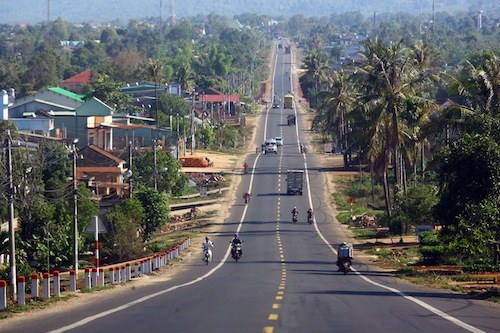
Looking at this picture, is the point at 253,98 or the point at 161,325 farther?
the point at 253,98

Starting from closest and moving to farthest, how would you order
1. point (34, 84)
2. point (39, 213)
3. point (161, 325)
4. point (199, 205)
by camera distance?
point (161, 325)
point (39, 213)
point (199, 205)
point (34, 84)

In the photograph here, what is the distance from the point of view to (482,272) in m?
40.8

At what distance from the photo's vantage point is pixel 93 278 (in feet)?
117

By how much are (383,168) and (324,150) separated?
2216 inches

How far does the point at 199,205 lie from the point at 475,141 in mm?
46851

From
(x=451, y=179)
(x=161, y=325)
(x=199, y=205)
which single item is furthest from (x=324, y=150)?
(x=161, y=325)

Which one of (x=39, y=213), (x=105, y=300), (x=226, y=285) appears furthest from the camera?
(x=39, y=213)

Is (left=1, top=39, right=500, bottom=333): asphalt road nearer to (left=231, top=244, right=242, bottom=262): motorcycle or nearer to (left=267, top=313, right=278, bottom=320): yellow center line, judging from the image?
(left=267, top=313, right=278, bottom=320): yellow center line

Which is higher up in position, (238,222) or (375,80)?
(375,80)

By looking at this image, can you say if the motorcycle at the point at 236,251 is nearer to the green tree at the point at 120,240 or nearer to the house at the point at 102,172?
the green tree at the point at 120,240

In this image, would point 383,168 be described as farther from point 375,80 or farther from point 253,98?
point 253,98

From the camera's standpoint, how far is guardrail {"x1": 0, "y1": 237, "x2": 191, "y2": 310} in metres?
27.5

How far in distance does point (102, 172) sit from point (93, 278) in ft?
175

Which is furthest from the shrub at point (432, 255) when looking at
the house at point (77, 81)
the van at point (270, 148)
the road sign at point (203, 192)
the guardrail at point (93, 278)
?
the house at point (77, 81)
